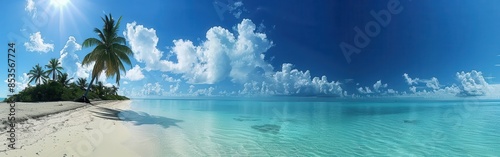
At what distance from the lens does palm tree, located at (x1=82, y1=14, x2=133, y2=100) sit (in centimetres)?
2047

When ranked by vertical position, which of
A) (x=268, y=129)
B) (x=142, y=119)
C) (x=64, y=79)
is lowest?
(x=268, y=129)

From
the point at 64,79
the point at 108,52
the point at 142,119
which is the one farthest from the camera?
the point at 64,79

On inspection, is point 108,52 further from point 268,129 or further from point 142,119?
point 268,129

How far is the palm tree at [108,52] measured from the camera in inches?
806

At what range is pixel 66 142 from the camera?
5996 mm

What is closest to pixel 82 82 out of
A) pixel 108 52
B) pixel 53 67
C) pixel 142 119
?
pixel 53 67

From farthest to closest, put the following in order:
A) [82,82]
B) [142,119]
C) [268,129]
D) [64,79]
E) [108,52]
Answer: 1. [82,82]
2. [64,79]
3. [108,52]
4. [142,119]
5. [268,129]

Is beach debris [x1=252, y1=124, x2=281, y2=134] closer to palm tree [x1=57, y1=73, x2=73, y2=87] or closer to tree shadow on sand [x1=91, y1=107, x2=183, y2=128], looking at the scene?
tree shadow on sand [x1=91, y1=107, x2=183, y2=128]

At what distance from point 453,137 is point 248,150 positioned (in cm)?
753

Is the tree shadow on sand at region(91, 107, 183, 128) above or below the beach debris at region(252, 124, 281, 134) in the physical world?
above

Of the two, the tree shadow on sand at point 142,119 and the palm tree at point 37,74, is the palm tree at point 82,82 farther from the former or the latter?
the tree shadow on sand at point 142,119

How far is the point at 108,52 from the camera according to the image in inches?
818

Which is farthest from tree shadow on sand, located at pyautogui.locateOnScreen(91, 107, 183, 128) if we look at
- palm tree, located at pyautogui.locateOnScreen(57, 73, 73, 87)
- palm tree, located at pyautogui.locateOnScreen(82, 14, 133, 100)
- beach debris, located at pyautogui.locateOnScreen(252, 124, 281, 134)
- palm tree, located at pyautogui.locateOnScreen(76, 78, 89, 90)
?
palm tree, located at pyautogui.locateOnScreen(76, 78, 89, 90)

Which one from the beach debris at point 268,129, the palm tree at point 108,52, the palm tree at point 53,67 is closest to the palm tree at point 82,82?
the palm tree at point 53,67
